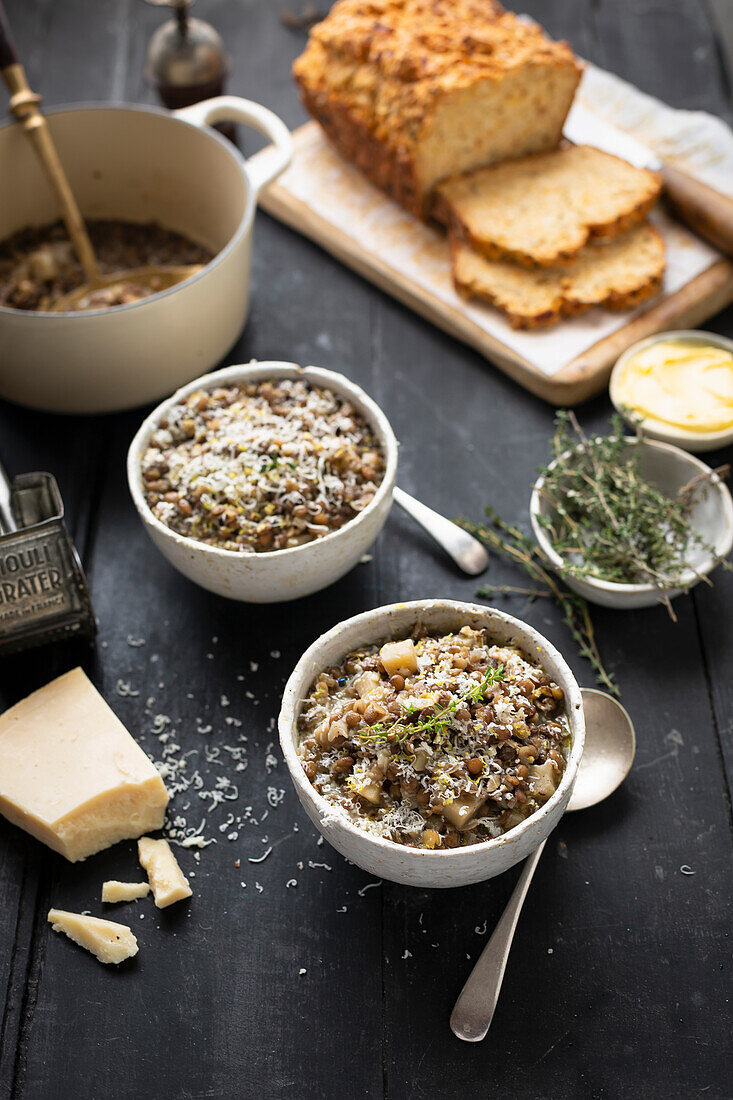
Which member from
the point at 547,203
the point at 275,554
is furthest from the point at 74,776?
the point at 547,203

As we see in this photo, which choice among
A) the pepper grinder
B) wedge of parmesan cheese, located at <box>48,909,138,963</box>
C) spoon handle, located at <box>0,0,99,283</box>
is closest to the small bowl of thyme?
wedge of parmesan cheese, located at <box>48,909,138,963</box>

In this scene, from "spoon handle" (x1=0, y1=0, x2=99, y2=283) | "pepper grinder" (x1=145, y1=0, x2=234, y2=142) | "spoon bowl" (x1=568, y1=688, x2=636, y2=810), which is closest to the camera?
"spoon bowl" (x1=568, y1=688, x2=636, y2=810)

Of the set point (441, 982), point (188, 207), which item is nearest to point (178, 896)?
point (441, 982)

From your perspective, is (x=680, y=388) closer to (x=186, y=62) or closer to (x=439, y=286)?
(x=439, y=286)

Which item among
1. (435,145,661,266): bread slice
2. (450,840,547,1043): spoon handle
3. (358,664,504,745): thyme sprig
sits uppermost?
(435,145,661,266): bread slice

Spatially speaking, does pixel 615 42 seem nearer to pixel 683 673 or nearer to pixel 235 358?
pixel 235 358

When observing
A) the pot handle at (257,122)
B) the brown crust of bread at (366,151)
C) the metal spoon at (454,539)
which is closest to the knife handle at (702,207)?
the brown crust of bread at (366,151)

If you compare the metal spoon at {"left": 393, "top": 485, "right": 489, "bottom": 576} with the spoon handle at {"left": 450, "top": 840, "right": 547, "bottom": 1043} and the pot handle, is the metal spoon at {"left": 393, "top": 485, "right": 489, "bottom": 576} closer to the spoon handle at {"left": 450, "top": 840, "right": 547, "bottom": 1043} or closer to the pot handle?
the spoon handle at {"left": 450, "top": 840, "right": 547, "bottom": 1043}
